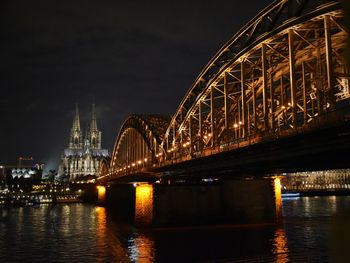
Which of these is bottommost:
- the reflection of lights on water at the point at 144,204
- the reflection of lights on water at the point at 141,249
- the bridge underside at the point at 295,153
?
the reflection of lights on water at the point at 141,249

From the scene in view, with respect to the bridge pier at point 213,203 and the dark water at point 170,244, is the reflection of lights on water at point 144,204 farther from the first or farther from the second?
the dark water at point 170,244

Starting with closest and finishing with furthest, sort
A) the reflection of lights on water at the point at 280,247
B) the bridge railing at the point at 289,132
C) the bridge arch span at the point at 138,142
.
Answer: the bridge railing at the point at 289,132
the reflection of lights on water at the point at 280,247
the bridge arch span at the point at 138,142

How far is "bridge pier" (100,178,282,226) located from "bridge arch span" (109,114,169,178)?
1820 centimetres

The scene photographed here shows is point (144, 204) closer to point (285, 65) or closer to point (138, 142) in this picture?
point (285, 65)

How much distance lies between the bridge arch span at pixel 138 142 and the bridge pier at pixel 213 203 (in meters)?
18.2

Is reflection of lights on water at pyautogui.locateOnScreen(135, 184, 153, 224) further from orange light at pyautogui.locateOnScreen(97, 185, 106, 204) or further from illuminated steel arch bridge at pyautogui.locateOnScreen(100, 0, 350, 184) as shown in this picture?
orange light at pyautogui.locateOnScreen(97, 185, 106, 204)

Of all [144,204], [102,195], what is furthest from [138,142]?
[144,204]

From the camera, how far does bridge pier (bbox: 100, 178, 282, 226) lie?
56.4m

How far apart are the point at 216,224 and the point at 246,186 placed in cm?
660

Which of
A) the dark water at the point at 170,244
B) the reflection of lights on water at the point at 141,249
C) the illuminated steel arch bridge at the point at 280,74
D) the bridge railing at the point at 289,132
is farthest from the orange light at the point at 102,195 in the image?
the bridge railing at the point at 289,132

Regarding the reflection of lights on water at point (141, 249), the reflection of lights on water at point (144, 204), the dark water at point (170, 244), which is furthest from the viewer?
the reflection of lights on water at point (144, 204)

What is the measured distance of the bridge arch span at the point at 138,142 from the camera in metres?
87.9

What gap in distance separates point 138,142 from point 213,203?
A: 59.7 meters

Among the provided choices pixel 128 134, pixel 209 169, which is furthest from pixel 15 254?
pixel 128 134
